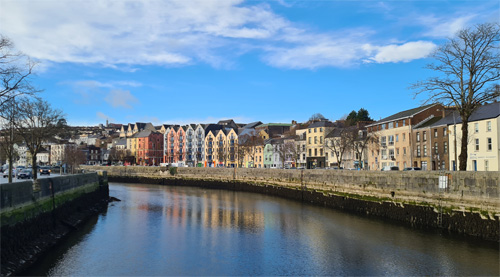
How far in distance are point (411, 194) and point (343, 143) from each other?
151ft

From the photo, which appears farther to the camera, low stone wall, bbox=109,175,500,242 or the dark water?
low stone wall, bbox=109,175,500,242

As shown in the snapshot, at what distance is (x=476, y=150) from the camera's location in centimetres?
5628

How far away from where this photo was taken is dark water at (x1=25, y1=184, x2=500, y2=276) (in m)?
22.4

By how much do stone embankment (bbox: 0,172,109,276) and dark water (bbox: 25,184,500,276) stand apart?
1.01 meters

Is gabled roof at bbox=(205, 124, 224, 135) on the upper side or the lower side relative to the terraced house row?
upper

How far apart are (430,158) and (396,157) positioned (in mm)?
10765

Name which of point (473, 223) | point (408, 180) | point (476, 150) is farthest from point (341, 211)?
point (476, 150)

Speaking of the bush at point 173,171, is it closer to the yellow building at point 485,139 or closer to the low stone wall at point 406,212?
the low stone wall at point 406,212

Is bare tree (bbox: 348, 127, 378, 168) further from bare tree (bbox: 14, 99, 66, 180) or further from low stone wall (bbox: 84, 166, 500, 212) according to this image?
bare tree (bbox: 14, 99, 66, 180)

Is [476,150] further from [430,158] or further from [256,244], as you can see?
[256,244]

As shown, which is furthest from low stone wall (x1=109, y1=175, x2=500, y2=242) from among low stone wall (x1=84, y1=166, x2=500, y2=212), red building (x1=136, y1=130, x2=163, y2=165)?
red building (x1=136, y1=130, x2=163, y2=165)

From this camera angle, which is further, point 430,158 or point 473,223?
point 430,158

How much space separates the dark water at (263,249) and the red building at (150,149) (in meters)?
139

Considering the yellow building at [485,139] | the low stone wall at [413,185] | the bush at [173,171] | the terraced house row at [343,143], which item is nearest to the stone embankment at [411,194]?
the low stone wall at [413,185]
